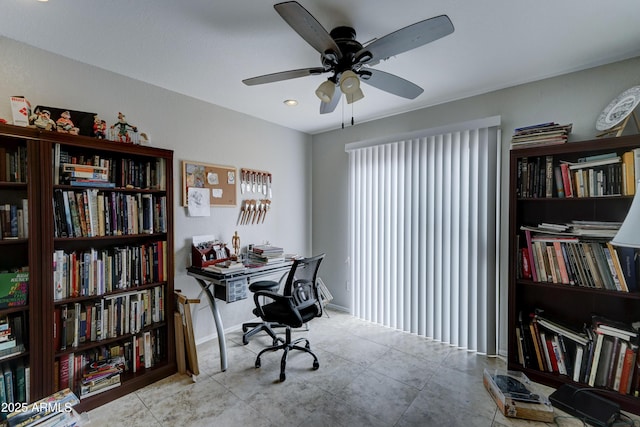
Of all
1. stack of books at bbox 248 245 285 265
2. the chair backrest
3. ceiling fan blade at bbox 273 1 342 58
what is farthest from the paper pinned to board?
ceiling fan blade at bbox 273 1 342 58

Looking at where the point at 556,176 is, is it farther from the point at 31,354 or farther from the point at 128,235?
the point at 31,354

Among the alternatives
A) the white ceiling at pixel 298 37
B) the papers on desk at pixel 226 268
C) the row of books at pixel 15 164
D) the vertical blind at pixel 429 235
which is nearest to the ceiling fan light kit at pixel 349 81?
the white ceiling at pixel 298 37

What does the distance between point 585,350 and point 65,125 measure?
395 cm

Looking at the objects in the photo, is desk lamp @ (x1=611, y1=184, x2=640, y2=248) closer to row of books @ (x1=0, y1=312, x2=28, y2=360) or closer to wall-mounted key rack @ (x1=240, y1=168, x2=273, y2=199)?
wall-mounted key rack @ (x1=240, y1=168, x2=273, y2=199)

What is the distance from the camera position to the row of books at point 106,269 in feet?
6.12

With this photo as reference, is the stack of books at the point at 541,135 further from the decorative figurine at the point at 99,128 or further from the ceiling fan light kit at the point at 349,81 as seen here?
the decorative figurine at the point at 99,128

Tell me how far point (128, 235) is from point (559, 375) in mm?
3472

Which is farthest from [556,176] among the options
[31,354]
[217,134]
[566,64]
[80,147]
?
[31,354]

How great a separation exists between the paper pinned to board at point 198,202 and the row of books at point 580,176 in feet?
9.37

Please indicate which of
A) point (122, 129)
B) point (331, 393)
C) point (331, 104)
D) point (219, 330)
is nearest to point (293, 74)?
point (331, 104)

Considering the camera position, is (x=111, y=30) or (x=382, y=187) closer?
(x=111, y=30)

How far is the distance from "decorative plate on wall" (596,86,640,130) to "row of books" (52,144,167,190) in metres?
3.40

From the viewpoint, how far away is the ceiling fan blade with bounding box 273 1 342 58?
1.14 meters

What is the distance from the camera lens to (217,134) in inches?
117
